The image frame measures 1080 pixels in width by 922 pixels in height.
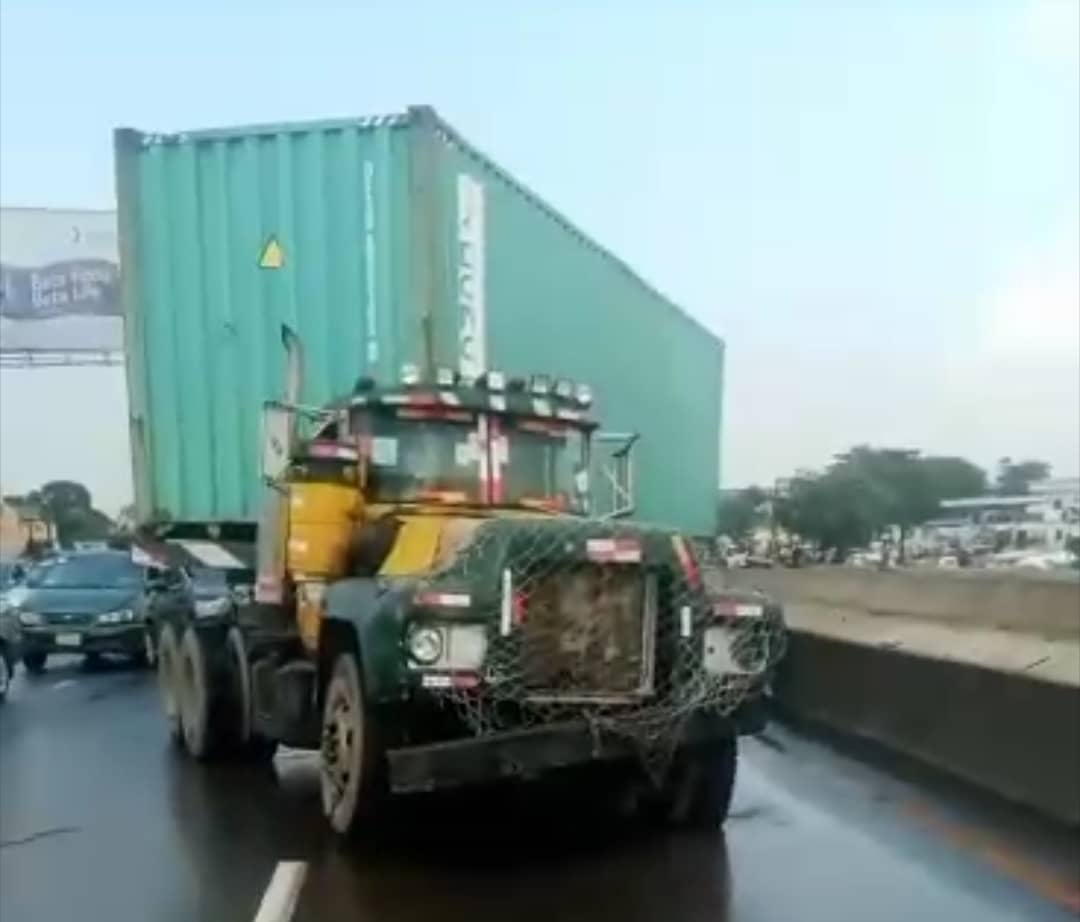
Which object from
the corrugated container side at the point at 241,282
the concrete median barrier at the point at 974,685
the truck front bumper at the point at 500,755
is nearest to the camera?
the truck front bumper at the point at 500,755

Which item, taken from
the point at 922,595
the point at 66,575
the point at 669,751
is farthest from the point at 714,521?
the point at 669,751

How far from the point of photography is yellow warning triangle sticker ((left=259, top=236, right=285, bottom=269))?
12.1 m

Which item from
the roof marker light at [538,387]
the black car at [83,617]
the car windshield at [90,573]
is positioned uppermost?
the roof marker light at [538,387]

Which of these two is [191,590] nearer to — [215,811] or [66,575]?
[215,811]

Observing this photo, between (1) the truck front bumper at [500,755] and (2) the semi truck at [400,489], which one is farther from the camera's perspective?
(2) the semi truck at [400,489]

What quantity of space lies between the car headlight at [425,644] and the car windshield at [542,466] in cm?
216

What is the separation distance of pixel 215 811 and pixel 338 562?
66.6 inches

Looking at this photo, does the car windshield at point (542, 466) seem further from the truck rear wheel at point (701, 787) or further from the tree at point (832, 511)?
the tree at point (832, 511)

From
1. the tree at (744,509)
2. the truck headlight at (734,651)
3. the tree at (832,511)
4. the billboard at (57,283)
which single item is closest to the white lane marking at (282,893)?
the truck headlight at (734,651)

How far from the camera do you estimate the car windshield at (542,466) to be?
9.96 meters

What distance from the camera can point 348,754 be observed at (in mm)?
8359

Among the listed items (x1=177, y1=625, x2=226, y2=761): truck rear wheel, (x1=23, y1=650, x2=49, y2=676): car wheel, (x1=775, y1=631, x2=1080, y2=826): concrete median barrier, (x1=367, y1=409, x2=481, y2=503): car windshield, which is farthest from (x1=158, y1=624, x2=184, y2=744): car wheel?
(x1=23, y1=650, x2=49, y2=676): car wheel

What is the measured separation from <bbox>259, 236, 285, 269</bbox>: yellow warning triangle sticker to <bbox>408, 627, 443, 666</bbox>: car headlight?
5.13 meters

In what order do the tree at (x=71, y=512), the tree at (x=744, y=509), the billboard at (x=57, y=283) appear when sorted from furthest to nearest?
1. the tree at (x=71, y=512)
2. the tree at (x=744, y=509)
3. the billboard at (x=57, y=283)
